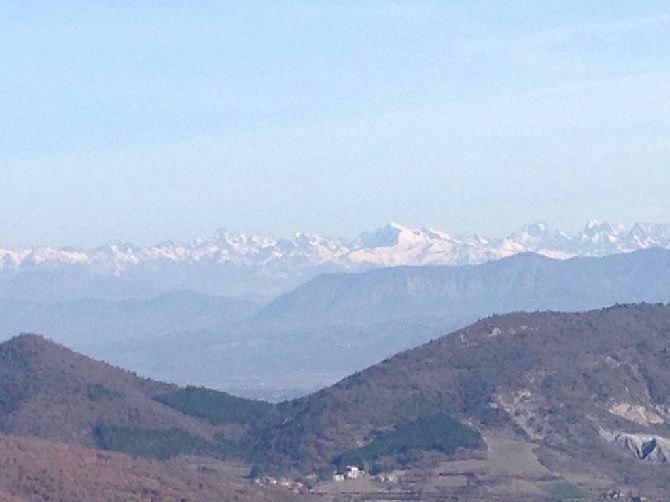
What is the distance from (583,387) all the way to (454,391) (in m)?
10.7

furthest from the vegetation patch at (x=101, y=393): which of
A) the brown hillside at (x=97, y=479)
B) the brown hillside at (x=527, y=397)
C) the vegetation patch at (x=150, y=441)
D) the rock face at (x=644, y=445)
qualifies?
the rock face at (x=644, y=445)

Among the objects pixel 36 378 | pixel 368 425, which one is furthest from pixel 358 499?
pixel 36 378

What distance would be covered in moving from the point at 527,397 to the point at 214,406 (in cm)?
2905

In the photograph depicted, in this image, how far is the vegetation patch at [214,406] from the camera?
15212cm

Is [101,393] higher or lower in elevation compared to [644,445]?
higher

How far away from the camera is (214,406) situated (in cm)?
15525

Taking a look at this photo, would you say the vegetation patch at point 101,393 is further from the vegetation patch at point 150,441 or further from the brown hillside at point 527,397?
the brown hillside at point 527,397

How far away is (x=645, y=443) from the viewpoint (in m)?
134

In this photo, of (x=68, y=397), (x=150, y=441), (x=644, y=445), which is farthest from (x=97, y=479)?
(x=644, y=445)

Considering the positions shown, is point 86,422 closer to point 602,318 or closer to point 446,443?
point 446,443

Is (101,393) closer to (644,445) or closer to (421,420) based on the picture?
(421,420)

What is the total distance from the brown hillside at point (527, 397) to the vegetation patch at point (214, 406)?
3.30 metres

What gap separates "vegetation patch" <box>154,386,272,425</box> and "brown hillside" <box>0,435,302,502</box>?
1520 inches

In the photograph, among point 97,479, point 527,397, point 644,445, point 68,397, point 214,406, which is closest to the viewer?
point 97,479
